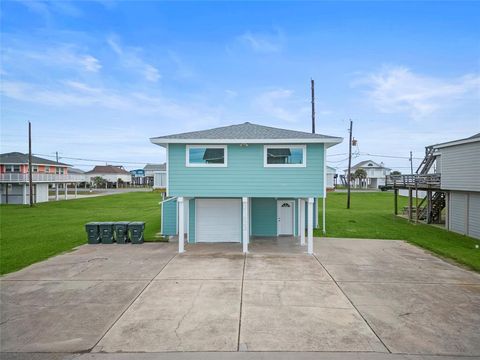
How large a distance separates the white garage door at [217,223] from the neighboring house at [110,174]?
7671 centimetres

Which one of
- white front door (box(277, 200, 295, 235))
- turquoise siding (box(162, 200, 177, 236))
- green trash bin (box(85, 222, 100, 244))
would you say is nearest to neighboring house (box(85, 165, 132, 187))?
turquoise siding (box(162, 200, 177, 236))

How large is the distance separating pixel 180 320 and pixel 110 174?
9236 cm

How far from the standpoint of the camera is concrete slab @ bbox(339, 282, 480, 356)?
5492 mm

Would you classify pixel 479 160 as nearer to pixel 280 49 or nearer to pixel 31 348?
pixel 280 49

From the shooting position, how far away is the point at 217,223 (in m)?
14.7

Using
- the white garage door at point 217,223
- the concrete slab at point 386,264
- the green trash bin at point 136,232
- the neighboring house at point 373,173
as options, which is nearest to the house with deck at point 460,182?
the concrete slab at point 386,264

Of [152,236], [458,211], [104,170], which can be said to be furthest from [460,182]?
[104,170]

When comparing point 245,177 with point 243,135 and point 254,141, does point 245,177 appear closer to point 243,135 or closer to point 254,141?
point 254,141

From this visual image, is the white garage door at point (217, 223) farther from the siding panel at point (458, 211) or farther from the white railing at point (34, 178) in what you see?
the white railing at point (34, 178)

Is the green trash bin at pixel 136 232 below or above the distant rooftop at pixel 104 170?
A: below

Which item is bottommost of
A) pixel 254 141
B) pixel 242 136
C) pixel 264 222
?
pixel 264 222

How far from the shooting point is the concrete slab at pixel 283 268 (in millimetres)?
9359

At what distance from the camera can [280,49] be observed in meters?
22.0

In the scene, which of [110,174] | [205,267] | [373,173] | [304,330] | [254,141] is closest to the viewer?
[304,330]
